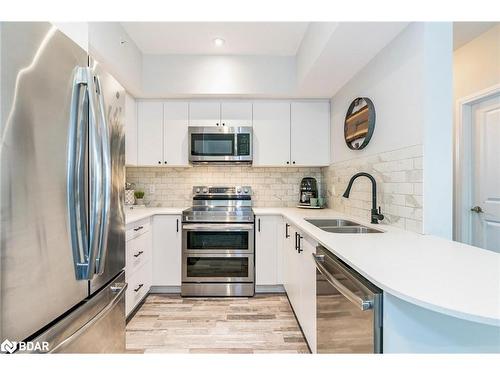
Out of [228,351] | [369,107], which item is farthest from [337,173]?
[228,351]

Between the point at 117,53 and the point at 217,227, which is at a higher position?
the point at 117,53

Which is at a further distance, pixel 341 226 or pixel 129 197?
pixel 129 197

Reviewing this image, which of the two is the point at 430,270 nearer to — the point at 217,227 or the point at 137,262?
the point at 217,227

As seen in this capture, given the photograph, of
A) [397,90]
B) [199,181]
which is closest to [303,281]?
[397,90]

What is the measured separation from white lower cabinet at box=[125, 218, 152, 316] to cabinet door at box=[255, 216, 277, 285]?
112 cm

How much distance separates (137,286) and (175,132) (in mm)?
1695

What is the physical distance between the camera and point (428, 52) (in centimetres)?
149

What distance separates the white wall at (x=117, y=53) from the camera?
6.36 feet

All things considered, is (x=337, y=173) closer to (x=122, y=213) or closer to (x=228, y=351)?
(x=228, y=351)

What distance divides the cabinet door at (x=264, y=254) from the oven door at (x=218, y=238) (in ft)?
0.28

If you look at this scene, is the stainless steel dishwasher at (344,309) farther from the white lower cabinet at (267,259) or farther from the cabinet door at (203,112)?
the cabinet door at (203,112)

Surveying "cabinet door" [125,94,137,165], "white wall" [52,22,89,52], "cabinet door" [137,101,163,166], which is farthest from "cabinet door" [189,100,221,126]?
"white wall" [52,22,89,52]

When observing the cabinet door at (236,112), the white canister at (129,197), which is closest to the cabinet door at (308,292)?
the cabinet door at (236,112)

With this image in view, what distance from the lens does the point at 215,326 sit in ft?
7.10
